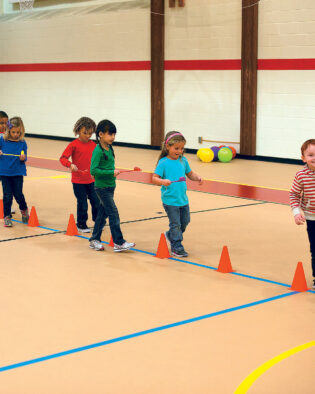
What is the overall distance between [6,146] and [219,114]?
823cm

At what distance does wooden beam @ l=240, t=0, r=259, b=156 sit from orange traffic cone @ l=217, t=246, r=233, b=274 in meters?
9.01

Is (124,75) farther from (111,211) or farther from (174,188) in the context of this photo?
(174,188)

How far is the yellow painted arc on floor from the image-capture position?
3702 mm

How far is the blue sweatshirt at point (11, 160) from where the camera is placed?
26.4 feet

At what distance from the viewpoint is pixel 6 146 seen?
26.6 feet

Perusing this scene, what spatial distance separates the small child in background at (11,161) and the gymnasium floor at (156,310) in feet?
1.35

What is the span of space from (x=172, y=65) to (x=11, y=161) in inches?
356

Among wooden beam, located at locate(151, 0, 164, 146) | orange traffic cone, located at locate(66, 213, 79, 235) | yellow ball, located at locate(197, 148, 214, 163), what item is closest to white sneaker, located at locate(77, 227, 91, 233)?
orange traffic cone, located at locate(66, 213, 79, 235)

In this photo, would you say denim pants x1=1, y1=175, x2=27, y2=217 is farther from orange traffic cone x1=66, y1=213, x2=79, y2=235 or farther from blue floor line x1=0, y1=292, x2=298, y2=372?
blue floor line x1=0, y1=292, x2=298, y2=372

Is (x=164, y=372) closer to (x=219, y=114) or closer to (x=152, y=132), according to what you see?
(x=219, y=114)

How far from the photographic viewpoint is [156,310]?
16.5 ft

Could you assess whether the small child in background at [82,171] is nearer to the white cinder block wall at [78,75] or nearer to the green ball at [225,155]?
the green ball at [225,155]

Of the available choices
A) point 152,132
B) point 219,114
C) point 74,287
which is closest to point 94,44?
point 152,132

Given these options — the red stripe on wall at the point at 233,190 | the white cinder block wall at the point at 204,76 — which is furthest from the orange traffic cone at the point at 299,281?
the white cinder block wall at the point at 204,76
